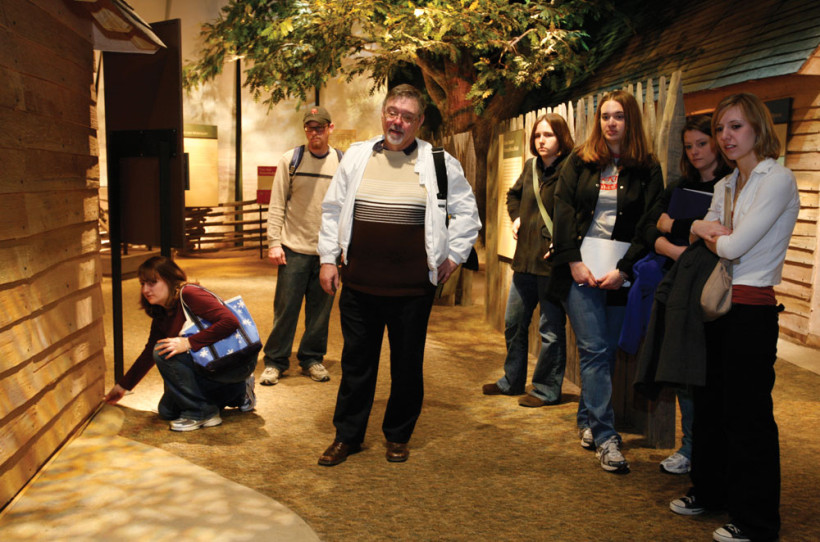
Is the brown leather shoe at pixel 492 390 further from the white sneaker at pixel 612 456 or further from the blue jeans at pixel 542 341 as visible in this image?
the white sneaker at pixel 612 456

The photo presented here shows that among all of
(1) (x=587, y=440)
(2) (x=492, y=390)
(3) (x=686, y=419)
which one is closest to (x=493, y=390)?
(2) (x=492, y=390)

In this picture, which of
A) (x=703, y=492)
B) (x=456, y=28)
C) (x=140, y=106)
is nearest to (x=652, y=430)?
(x=703, y=492)

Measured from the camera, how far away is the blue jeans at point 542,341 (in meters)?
4.98

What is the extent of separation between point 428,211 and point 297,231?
2.00 metres

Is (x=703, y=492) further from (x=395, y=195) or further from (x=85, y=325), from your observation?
(x=85, y=325)

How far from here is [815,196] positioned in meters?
7.35

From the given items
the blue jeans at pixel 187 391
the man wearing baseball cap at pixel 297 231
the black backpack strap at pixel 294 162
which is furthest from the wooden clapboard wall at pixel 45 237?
the black backpack strap at pixel 294 162

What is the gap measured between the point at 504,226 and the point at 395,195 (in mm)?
3512

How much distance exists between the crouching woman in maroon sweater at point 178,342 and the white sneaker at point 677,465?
2.50m

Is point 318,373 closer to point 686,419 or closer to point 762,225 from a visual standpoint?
point 686,419

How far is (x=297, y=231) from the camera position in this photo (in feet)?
18.5

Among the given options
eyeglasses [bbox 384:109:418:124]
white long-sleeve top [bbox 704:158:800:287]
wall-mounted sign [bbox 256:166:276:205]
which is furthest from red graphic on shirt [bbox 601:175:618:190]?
wall-mounted sign [bbox 256:166:276:205]

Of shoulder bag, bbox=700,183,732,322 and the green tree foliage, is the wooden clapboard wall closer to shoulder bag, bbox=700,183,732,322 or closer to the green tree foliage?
shoulder bag, bbox=700,183,732,322

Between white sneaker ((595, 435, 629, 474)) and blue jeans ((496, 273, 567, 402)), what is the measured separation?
102 centimetres
